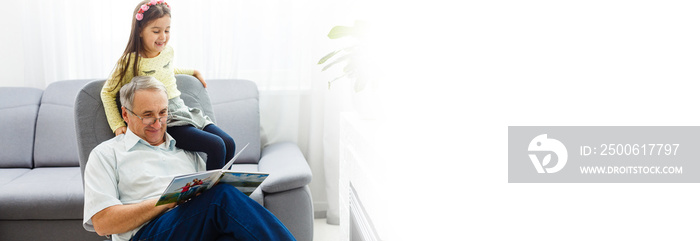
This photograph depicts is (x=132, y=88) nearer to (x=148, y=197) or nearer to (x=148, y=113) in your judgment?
(x=148, y=113)

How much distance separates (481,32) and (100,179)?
4.43 feet

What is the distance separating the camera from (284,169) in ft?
7.81

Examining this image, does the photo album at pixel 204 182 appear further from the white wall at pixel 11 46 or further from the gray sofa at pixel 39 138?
the white wall at pixel 11 46

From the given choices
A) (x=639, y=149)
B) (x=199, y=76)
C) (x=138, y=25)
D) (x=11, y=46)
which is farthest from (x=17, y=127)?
(x=639, y=149)

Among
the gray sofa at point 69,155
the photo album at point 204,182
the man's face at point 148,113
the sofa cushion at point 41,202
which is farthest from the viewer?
the sofa cushion at point 41,202

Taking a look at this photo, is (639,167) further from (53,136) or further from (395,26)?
(53,136)

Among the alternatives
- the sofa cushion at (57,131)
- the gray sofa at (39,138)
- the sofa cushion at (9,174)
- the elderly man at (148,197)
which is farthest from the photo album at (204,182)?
the sofa cushion at (57,131)

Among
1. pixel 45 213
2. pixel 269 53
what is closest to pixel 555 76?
pixel 45 213

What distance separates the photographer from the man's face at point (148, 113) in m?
1.76

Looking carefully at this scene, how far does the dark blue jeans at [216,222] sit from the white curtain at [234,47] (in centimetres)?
145

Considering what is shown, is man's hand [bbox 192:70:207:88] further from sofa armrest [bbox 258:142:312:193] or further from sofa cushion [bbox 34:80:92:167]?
sofa cushion [bbox 34:80:92:167]

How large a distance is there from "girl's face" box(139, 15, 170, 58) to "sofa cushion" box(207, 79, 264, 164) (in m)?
0.96

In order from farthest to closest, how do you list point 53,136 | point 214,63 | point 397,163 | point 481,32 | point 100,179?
point 214,63, point 53,136, point 100,179, point 397,163, point 481,32

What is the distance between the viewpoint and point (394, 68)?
1308 mm
